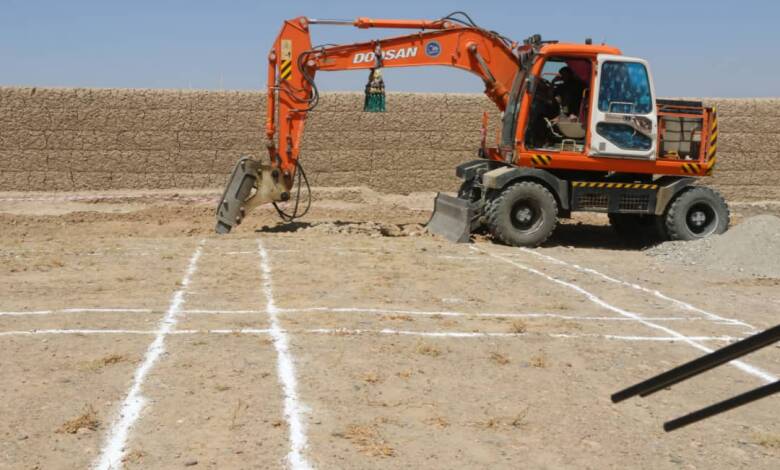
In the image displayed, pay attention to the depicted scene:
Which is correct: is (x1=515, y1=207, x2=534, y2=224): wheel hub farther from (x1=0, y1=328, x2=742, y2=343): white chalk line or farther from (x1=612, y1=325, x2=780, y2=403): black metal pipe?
(x1=612, y1=325, x2=780, y2=403): black metal pipe

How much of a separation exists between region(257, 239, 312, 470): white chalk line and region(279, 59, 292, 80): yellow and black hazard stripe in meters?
5.17

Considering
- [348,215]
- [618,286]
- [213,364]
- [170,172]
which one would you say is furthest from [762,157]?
[213,364]

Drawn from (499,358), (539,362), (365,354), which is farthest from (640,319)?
(365,354)

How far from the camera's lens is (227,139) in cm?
1956

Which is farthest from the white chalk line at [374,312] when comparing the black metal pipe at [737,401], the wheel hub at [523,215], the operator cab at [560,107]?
the black metal pipe at [737,401]

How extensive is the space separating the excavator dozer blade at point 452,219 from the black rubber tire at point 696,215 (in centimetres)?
328

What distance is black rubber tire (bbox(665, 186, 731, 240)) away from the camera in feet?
44.9

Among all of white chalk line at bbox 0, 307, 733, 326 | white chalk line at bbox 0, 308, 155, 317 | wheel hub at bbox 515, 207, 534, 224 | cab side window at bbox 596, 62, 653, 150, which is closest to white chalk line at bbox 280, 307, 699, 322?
white chalk line at bbox 0, 307, 733, 326

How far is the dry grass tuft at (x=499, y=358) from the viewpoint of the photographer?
7.01m

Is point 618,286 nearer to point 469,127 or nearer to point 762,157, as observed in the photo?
point 469,127

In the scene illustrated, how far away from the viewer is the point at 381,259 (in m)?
11.7

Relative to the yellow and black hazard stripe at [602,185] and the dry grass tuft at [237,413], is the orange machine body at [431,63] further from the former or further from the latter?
the dry grass tuft at [237,413]

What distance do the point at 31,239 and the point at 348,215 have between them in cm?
601

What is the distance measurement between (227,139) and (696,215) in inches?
421
